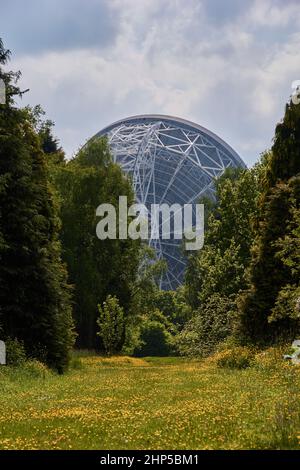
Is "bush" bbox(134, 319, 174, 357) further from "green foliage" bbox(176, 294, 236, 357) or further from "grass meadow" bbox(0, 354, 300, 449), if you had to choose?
"grass meadow" bbox(0, 354, 300, 449)

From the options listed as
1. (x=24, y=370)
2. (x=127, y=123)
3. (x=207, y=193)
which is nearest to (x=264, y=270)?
(x=24, y=370)

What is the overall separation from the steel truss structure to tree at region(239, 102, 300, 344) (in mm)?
52542

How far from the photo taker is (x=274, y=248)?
84.7ft

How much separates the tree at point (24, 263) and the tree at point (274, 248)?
7868mm

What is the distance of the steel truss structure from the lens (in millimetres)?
80625

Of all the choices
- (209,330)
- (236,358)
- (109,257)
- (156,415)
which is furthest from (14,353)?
(109,257)

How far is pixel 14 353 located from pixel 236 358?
27.4 feet

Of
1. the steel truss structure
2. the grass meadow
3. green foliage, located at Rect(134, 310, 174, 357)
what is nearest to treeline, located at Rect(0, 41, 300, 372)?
the grass meadow

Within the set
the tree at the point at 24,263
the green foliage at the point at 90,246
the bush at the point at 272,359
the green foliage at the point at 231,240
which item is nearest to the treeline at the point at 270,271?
the bush at the point at 272,359
